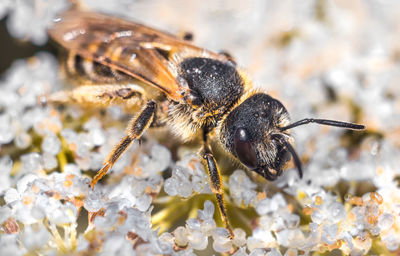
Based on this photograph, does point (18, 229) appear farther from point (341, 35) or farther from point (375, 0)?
point (375, 0)

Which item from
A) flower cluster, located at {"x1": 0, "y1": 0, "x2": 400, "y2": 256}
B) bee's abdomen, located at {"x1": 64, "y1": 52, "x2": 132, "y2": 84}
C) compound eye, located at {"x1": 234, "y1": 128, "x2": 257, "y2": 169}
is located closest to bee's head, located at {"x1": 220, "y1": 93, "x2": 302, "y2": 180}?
compound eye, located at {"x1": 234, "y1": 128, "x2": 257, "y2": 169}

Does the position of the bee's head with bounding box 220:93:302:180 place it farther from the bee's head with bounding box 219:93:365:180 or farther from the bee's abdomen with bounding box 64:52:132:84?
the bee's abdomen with bounding box 64:52:132:84

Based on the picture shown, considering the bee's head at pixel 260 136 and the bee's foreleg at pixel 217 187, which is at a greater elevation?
the bee's head at pixel 260 136

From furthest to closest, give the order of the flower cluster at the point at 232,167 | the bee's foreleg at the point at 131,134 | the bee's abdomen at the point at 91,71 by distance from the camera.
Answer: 1. the bee's abdomen at the point at 91,71
2. the bee's foreleg at the point at 131,134
3. the flower cluster at the point at 232,167

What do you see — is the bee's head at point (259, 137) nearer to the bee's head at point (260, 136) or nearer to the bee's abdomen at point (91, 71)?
the bee's head at point (260, 136)

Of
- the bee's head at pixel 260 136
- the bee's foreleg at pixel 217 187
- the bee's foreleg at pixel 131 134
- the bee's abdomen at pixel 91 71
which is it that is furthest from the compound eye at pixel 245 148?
the bee's abdomen at pixel 91 71
